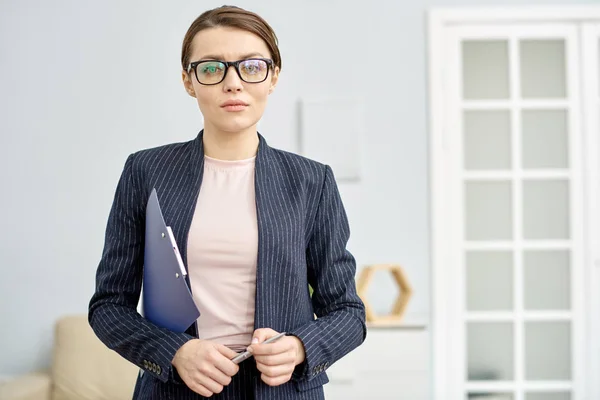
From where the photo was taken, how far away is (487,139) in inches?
155

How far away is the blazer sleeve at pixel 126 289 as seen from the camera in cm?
102

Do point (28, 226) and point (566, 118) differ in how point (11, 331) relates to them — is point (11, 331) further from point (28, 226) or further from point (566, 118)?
point (566, 118)

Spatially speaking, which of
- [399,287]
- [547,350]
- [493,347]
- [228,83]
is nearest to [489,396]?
[493,347]

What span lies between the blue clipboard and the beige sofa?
2.49m

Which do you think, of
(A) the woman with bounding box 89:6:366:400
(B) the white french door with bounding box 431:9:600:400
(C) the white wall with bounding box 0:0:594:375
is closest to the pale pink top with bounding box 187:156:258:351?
(A) the woman with bounding box 89:6:366:400

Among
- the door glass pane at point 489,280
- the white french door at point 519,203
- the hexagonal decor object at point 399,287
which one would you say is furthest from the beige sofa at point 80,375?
the door glass pane at point 489,280

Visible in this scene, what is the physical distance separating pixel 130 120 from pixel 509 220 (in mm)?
2038

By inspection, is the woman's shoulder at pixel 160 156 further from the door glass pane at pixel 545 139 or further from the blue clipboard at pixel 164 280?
the door glass pane at pixel 545 139

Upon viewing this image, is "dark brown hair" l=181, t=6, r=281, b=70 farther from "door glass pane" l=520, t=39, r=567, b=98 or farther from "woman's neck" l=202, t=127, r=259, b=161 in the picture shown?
"door glass pane" l=520, t=39, r=567, b=98

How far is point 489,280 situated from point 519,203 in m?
0.43

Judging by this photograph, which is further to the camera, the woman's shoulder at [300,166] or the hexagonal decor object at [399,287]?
the hexagonal decor object at [399,287]

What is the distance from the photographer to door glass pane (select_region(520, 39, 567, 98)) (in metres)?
3.93

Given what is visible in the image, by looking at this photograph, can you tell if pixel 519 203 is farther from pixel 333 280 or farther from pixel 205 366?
pixel 205 366

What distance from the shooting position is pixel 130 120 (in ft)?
12.7
